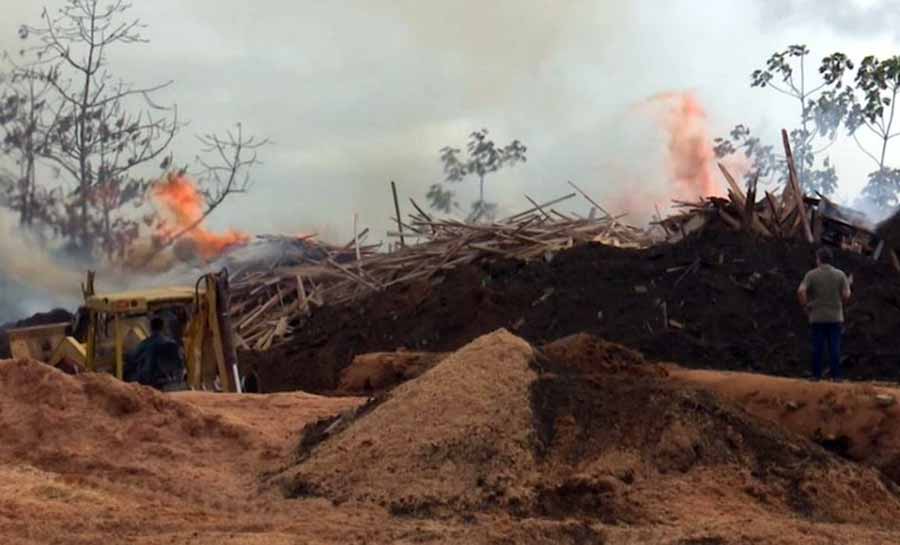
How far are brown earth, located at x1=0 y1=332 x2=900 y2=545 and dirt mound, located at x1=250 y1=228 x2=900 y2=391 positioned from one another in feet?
20.8

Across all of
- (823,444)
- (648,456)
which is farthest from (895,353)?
(648,456)

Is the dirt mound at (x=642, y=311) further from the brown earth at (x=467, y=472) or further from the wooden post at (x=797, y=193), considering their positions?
the brown earth at (x=467, y=472)

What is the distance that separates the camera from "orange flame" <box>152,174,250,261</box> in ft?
104

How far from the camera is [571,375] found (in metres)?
10.8

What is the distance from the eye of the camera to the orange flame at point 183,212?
1250 inches

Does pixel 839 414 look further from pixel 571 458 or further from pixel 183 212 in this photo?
pixel 183 212

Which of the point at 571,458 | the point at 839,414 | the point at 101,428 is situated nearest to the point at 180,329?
the point at 101,428

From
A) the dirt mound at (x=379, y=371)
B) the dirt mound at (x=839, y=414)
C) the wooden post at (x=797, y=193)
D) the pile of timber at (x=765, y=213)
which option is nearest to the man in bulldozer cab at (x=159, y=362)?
the dirt mound at (x=379, y=371)

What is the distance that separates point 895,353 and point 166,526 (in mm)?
11422

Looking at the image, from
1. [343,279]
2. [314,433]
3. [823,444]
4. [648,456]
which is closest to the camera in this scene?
[648,456]

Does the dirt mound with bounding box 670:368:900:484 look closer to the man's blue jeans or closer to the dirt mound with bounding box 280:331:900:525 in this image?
the dirt mound with bounding box 280:331:900:525

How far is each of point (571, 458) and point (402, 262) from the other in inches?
565

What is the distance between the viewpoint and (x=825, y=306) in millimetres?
14406

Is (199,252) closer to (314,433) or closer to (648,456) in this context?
(314,433)
